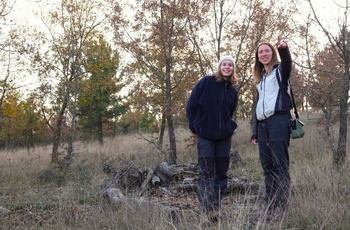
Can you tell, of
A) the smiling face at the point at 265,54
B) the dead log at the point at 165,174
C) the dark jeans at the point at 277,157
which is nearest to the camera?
the dark jeans at the point at 277,157

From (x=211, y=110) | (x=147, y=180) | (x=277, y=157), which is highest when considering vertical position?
(x=211, y=110)

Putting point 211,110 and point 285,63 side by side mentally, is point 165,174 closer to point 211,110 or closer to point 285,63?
point 211,110

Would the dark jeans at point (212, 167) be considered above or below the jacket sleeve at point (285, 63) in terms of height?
below

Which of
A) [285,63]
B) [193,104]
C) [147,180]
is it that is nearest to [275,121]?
[285,63]

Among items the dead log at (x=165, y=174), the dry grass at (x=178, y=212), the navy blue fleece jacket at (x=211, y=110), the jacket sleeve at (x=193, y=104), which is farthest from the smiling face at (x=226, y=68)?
the dead log at (x=165, y=174)

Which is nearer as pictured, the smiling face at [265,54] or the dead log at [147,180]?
the smiling face at [265,54]

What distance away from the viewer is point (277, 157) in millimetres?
3854

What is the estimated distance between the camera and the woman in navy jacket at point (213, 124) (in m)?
4.28

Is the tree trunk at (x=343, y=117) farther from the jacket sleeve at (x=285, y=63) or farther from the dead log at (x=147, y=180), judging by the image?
the dead log at (x=147, y=180)

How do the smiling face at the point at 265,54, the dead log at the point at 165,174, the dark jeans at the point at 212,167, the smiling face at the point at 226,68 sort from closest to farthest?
the smiling face at the point at 265,54, the dark jeans at the point at 212,167, the smiling face at the point at 226,68, the dead log at the point at 165,174

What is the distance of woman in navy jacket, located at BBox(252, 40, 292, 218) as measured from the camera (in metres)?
3.82

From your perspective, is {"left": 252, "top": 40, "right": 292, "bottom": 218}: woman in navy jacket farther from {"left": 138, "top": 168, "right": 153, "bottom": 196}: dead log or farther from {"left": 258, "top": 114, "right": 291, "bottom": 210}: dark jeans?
{"left": 138, "top": 168, "right": 153, "bottom": 196}: dead log

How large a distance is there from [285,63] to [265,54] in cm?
31

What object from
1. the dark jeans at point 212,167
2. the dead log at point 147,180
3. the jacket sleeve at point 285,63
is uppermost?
the jacket sleeve at point 285,63
